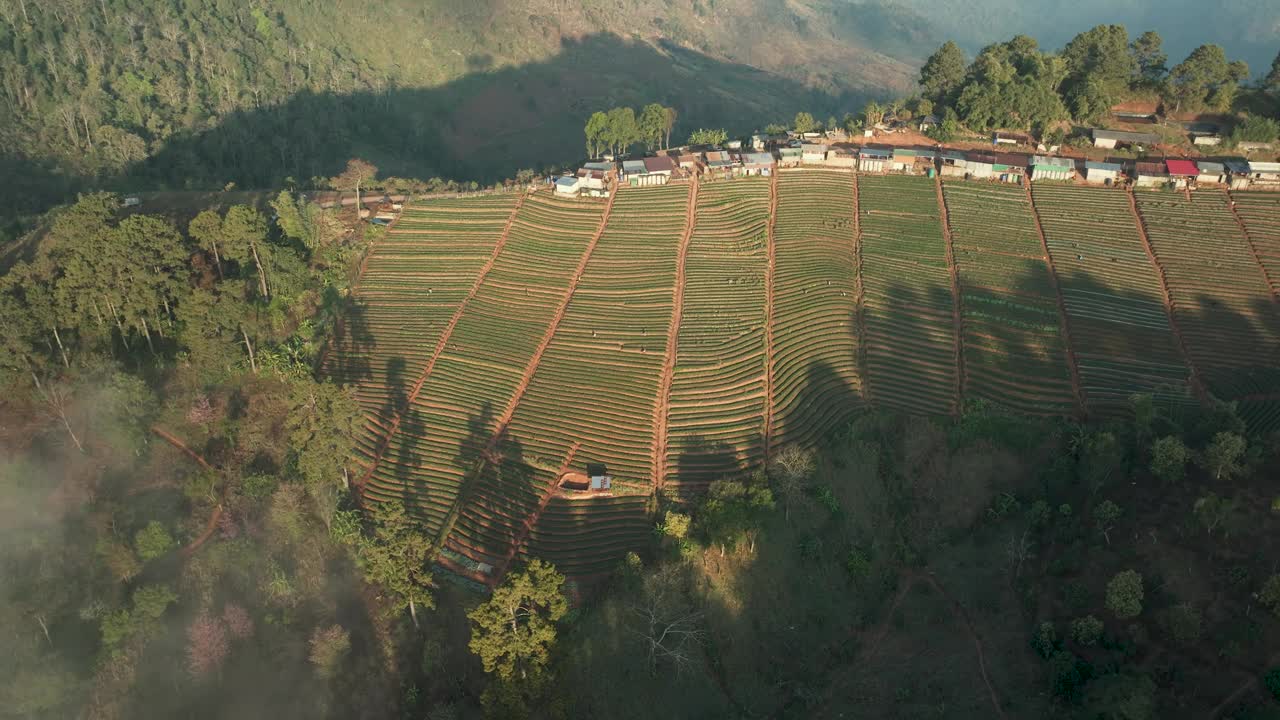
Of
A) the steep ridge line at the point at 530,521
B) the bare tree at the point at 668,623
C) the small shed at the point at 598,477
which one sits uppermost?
the small shed at the point at 598,477

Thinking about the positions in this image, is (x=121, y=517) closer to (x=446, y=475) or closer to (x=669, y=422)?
(x=446, y=475)

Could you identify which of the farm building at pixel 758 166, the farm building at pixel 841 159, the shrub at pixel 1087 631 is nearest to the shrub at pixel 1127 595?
the shrub at pixel 1087 631

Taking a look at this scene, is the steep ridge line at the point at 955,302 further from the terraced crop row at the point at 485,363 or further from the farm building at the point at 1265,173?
the terraced crop row at the point at 485,363

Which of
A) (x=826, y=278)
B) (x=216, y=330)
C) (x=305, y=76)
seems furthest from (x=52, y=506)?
(x=305, y=76)

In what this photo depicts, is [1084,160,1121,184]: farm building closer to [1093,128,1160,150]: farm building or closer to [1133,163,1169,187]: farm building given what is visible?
[1133,163,1169,187]: farm building

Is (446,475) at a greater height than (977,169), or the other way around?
(977,169)

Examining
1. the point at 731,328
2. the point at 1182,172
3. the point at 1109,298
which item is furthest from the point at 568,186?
the point at 1182,172

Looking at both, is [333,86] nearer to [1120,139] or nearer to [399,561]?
[399,561]
